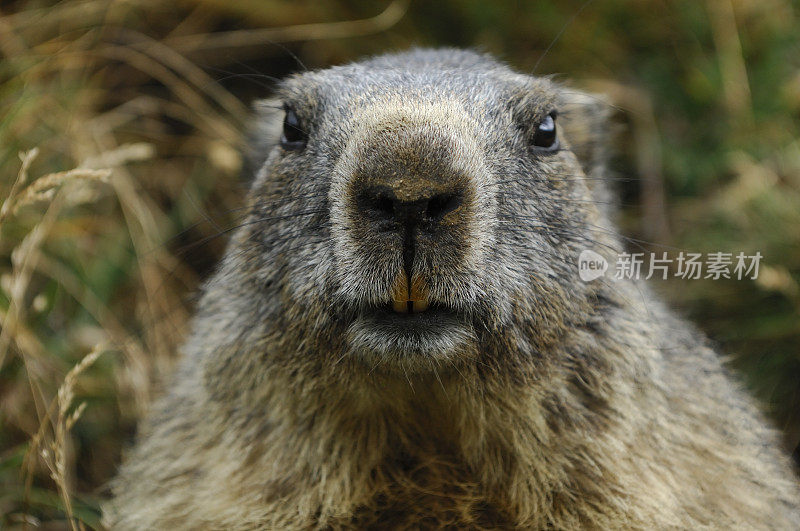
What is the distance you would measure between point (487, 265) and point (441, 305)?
0.65 ft

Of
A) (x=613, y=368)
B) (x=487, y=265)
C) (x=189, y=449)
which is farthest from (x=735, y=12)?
(x=189, y=449)

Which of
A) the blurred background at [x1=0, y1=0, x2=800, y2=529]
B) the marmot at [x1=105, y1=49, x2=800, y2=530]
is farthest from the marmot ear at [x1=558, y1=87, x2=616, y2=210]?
the blurred background at [x1=0, y1=0, x2=800, y2=529]

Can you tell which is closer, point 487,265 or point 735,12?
point 487,265

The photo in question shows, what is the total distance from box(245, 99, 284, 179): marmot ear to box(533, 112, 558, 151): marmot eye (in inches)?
57.4

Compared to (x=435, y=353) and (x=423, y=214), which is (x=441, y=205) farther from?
(x=435, y=353)

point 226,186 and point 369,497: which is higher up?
point 226,186

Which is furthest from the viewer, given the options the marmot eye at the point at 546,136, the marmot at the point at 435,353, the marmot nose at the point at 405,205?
the marmot eye at the point at 546,136

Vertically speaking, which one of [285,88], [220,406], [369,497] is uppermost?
[285,88]

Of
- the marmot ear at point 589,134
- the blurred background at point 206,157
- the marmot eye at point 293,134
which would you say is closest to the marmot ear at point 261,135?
the blurred background at point 206,157

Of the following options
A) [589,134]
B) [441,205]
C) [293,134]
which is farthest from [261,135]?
[441,205]

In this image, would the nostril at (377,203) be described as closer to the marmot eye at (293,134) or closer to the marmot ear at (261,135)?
the marmot eye at (293,134)

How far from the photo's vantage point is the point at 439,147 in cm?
294

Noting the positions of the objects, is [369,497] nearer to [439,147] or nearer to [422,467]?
[422,467]

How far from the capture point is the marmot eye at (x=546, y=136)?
3635mm
